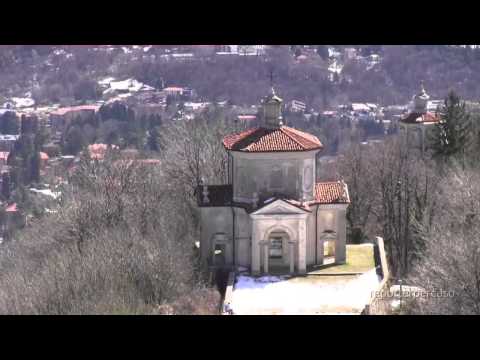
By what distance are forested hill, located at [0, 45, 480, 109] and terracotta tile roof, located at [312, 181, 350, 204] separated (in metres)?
84.0

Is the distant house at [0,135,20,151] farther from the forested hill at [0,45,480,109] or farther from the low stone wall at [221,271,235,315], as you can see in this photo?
the low stone wall at [221,271,235,315]

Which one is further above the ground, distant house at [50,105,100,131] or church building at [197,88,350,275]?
distant house at [50,105,100,131]

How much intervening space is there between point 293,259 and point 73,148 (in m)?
78.7

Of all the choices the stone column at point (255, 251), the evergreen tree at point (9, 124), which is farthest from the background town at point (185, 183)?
the stone column at point (255, 251)

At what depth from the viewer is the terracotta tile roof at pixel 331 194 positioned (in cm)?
3366

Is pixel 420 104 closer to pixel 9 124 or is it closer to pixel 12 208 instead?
pixel 12 208

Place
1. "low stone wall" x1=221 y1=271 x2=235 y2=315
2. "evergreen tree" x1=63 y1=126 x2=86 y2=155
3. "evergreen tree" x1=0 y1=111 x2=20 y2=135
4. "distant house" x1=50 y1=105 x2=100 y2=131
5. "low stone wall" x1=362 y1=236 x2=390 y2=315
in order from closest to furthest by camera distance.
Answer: "low stone wall" x1=362 y1=236 x2=390 y2=315 < "low stone wall" x1=221 y1=271 x2=235 y2=315 < "evergreen tree" x1=63 y1=126 x2=86 y2=155 < "distant house" x1=50 y1=105 x2=100 y2=131 < "evergreen tree" x1=0 y1=111 x2=20 y2=135

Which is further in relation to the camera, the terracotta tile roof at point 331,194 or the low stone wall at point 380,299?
the terracotta tile roof at point 331,194

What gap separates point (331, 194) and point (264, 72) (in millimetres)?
99992

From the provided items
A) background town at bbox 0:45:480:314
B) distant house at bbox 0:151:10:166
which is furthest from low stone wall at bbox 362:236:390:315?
distant house at bbox 0:151:10:166

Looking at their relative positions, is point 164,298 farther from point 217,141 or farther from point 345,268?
point 217,141

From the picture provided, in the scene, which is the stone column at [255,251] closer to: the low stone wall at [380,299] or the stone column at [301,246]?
the stone column at [301,246]

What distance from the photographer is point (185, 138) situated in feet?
167

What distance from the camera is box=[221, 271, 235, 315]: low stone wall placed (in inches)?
1062
